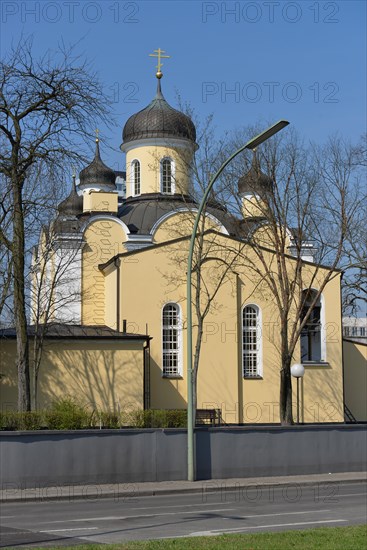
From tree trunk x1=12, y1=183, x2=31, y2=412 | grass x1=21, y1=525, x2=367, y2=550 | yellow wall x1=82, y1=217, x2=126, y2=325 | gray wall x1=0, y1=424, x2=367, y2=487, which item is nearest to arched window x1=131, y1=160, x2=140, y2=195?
yellow wall x1=82, y1=217, x2=126, y2=325

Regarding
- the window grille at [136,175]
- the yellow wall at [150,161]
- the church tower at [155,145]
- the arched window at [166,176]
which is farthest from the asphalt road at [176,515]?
the window grille at [136,175]

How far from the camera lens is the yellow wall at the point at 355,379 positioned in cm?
4309

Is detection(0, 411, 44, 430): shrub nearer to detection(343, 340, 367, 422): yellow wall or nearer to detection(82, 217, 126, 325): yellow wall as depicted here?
detection(82, 217, 126, 325): yellow wall

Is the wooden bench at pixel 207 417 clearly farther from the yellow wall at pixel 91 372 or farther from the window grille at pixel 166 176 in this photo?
the window grille at pixel 166 176

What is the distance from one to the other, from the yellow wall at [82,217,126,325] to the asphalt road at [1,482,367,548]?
21278 millimetres

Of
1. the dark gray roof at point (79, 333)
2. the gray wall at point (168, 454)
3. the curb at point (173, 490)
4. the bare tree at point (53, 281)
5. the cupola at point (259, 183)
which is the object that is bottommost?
the curb at point (173, 490)

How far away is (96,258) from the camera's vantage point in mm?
43250

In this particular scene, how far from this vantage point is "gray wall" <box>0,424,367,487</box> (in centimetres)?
2080

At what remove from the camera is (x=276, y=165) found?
1314 inches

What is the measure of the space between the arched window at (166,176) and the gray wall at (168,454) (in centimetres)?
2356

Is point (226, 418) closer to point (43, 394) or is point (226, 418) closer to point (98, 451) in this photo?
point (43, 394)

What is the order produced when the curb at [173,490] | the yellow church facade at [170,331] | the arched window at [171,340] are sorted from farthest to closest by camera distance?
the arched window at [171,340], the yellow church facade at [170,331], the curb at [173,490]

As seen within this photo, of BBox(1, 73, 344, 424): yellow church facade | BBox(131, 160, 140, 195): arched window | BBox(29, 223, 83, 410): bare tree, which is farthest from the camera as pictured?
BBox(131, 160, 140, 195): arched window

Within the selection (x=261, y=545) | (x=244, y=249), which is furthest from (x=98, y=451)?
(x=244, y=249)
